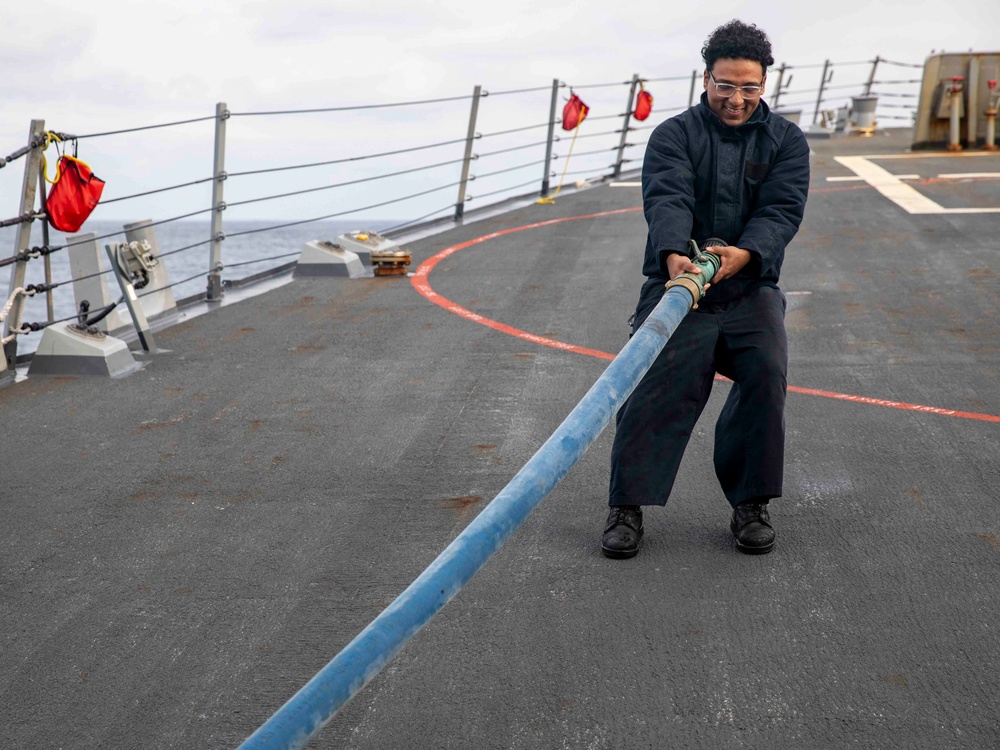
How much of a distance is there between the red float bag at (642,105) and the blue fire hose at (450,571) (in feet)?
45.0

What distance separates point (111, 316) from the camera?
640 cm

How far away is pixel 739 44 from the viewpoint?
2900 mm

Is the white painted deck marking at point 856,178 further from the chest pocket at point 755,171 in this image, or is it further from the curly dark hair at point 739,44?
the curly dark hair at point 739,44

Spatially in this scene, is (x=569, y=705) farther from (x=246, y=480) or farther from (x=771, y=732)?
(x=246, y=480)

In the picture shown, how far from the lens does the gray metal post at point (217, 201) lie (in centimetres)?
754

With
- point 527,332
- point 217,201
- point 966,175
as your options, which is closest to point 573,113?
point 966,175

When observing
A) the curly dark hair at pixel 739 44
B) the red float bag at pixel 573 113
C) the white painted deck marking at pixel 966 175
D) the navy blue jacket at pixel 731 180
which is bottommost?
the white painted deck marking at pixel 966 175

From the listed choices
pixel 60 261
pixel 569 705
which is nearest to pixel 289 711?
pixel 569 705

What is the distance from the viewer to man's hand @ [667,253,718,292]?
281 centimetres

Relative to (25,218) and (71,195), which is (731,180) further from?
(25,218)

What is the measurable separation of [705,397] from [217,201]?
5463 millimetres

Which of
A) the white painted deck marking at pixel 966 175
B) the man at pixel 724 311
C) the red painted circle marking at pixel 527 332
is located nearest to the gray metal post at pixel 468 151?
the red painted circle marking at pixel 527 332

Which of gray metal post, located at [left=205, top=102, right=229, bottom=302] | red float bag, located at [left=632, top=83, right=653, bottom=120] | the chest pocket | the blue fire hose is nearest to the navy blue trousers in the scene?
the chest pocket

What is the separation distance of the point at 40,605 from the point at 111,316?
389 centimetres
